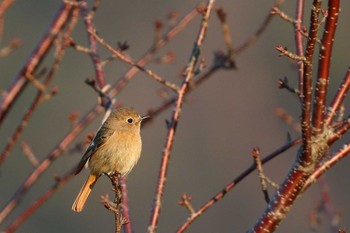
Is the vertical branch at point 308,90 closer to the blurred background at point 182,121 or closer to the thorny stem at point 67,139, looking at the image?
the thorny stem at point 67,139

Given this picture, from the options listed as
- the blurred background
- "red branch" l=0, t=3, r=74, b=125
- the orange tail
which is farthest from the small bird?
the blurred background

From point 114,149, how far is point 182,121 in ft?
96.9

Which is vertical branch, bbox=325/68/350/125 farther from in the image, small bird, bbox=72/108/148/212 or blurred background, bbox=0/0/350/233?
blurred background, bbox=0/0/350/233

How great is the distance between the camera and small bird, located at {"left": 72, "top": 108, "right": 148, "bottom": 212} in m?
5.42

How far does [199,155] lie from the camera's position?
3572 cm

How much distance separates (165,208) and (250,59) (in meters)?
12.5

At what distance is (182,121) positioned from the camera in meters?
35.1

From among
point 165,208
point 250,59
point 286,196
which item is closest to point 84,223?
point 165,208

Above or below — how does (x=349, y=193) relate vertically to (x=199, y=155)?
below

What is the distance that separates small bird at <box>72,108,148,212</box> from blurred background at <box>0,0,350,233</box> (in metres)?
20.7

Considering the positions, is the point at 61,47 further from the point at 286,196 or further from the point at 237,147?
the point at 237,147

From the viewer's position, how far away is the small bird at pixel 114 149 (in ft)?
17.8

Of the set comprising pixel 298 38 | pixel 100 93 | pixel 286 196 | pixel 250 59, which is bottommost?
pixel 286 196

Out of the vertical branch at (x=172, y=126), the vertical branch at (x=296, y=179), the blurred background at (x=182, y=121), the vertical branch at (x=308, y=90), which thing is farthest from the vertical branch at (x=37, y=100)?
the blurred background at (x=182, y=121)
